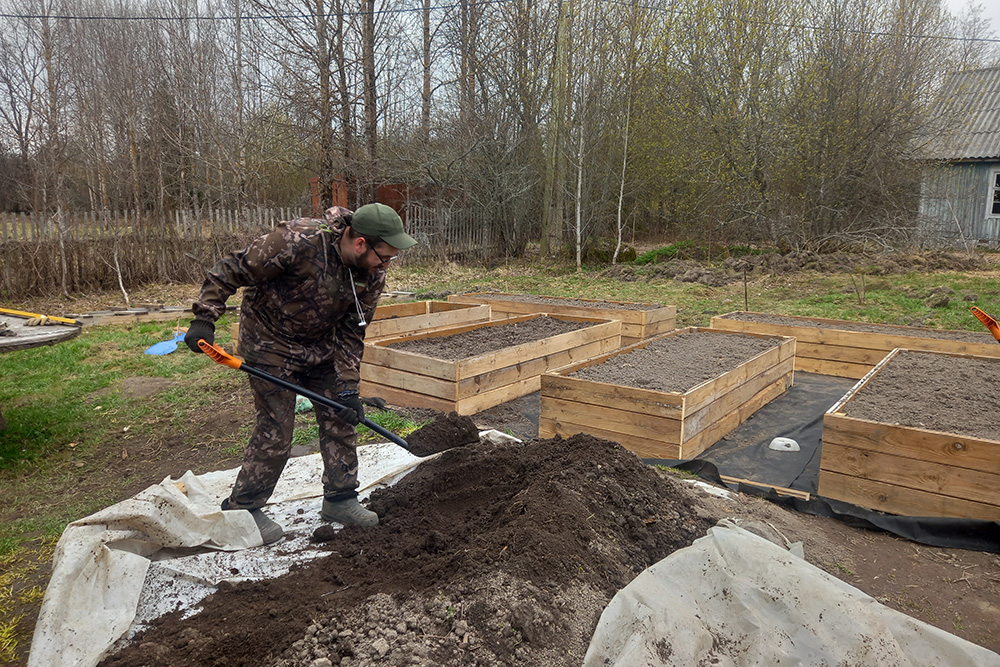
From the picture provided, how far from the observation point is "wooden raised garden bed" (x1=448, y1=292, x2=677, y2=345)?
8016 mm

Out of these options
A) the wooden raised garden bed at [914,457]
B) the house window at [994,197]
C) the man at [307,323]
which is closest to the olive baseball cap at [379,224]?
the man at [307,323]

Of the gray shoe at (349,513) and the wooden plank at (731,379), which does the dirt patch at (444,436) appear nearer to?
the gray shoe at (349,513)

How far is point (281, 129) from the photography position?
1423 centimetres

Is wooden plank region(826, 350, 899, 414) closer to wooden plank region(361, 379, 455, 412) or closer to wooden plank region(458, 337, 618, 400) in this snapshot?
wooden plank region(458, 337, 618, 400)

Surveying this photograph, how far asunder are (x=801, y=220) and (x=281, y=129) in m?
12.2

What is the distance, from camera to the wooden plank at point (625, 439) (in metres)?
4.37

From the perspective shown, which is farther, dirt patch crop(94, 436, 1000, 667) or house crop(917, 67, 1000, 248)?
house crop(917, 67, 1000, 248)

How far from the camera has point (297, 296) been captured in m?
3.00

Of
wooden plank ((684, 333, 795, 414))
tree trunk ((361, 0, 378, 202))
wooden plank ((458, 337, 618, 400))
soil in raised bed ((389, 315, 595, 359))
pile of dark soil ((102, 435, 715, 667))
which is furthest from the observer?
tree trunk ((361, 0, 378, 202))

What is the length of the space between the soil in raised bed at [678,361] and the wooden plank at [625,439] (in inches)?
15.7

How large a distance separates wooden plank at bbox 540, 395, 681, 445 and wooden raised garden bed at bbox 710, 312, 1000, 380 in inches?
134

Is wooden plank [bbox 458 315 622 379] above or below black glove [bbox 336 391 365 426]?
below

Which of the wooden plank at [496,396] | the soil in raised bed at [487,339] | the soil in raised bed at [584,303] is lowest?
the wooden plank at [496,396]

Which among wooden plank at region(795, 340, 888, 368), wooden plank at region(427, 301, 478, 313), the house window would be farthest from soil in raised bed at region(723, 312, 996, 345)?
the house window
